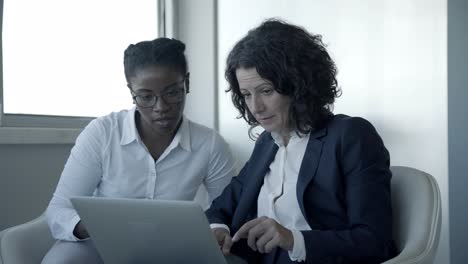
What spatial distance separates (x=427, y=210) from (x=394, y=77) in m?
1.06

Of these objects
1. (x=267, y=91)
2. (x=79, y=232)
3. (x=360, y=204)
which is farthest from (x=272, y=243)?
(x=79, y=232)

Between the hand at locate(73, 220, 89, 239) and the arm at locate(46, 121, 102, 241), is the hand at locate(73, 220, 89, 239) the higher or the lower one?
the lower one

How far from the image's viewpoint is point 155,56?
186cm

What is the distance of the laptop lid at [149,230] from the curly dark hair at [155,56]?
672mm

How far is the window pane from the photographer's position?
243 cm

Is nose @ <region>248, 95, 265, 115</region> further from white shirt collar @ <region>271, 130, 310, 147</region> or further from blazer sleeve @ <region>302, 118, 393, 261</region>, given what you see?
blazer sleeve @ <region>302, 118, 393, 261</region>

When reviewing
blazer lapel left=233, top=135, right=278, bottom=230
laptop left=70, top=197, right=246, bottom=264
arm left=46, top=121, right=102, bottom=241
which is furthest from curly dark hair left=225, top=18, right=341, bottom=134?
arm left=46, top=121, right=102, bottom=241

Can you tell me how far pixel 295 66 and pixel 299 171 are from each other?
276 millimetres

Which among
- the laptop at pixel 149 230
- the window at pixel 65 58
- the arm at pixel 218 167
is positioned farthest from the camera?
the window at pixel 65 58

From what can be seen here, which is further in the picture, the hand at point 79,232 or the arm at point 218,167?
the arm at point 218,167

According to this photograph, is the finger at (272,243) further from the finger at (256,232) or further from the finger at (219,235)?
the finger at (219,235)

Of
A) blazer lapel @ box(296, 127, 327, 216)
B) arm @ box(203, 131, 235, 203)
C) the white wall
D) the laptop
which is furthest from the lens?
the white wall

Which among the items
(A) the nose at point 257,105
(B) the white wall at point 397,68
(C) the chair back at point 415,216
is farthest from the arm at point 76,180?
(B) the white wall at point 397,68

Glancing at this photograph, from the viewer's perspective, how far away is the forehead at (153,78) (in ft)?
6.00
